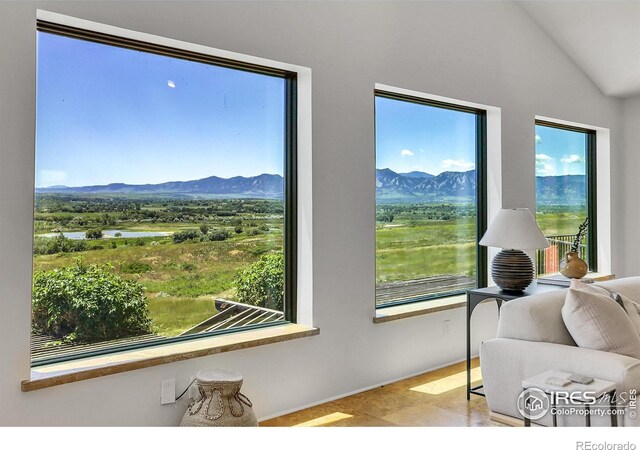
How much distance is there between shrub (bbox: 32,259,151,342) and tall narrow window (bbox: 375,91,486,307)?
1899 mm

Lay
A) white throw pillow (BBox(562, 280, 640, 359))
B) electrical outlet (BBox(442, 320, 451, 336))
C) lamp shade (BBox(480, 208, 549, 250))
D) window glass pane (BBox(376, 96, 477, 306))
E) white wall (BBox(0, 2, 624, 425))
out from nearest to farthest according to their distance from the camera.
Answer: white wall (BBox(0, 2, 624, 425)) → white throw pillow (BBox(562, 280, 640, 359)) → lamp shade (BBox(480, 208, 549, 250)) → window glass pane (BBox(376, 96, 477, 306)) → electrical outlet (BBox(442, 320, 451, 336))

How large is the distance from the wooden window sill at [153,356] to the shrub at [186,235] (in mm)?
592

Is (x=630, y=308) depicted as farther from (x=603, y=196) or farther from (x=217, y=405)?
(x=603, y=196)

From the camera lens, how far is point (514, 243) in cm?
362

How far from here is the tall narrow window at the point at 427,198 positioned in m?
4.29

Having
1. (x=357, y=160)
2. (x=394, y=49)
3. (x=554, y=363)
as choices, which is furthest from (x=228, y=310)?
(x=394, y=49)

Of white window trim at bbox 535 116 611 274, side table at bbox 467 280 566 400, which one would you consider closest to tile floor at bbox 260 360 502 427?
side table at bbox 467 280 566 400

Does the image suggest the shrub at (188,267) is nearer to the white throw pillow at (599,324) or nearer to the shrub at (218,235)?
the shrub at (218,235)

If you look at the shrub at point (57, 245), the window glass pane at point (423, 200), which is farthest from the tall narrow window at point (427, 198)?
the shrub at point (57, 245)

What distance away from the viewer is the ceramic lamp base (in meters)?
3.73

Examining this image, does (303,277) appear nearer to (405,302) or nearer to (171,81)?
(405,302)

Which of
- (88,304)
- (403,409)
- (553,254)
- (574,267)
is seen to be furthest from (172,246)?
(553,254)

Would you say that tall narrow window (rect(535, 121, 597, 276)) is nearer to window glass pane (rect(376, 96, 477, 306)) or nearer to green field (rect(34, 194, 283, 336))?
window glass pane (rect(376, 96, 477, 306))

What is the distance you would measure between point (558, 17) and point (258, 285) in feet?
12.9
